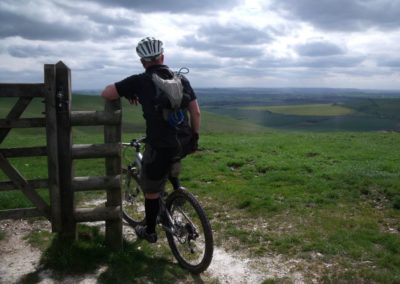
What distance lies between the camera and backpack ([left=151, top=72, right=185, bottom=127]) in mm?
5863

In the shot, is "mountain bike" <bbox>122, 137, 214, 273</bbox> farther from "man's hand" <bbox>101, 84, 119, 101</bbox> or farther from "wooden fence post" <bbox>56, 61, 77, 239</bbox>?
"wooden fence post" <bbox>56, 61, 77, 239</bbox>

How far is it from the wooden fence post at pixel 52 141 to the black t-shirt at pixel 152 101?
1008 millimetres

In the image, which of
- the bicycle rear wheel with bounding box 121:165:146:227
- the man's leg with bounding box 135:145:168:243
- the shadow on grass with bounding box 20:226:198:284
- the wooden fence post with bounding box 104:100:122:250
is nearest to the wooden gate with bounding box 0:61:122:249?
the wooden fence post with bounding box 104:100:122:250

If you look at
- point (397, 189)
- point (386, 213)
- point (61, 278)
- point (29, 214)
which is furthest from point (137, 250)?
point (397, 189)

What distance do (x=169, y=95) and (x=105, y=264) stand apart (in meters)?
2.84

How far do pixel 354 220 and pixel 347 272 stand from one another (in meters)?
2.44

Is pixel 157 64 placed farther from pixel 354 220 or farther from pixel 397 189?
pixel 397 189

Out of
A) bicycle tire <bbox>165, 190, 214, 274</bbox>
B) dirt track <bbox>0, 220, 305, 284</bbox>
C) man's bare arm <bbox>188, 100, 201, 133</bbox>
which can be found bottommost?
dirt track <bbox>0, 220, 305, 284</bbox>

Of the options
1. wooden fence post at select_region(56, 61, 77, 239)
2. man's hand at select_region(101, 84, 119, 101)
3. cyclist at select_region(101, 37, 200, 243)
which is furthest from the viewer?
wooden fence post at select_region(56, 61, 77, 239)

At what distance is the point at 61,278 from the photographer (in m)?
6.15

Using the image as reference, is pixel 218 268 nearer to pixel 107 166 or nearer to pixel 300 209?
pixel 107 166

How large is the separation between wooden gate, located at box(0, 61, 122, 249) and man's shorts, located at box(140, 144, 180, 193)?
28.9 inches

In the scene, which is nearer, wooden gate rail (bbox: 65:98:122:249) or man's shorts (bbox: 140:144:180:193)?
man's shorts (bbox: 140:144:180:193)

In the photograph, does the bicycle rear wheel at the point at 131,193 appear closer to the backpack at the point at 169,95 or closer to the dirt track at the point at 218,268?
the dirt track at the point at 218,268
